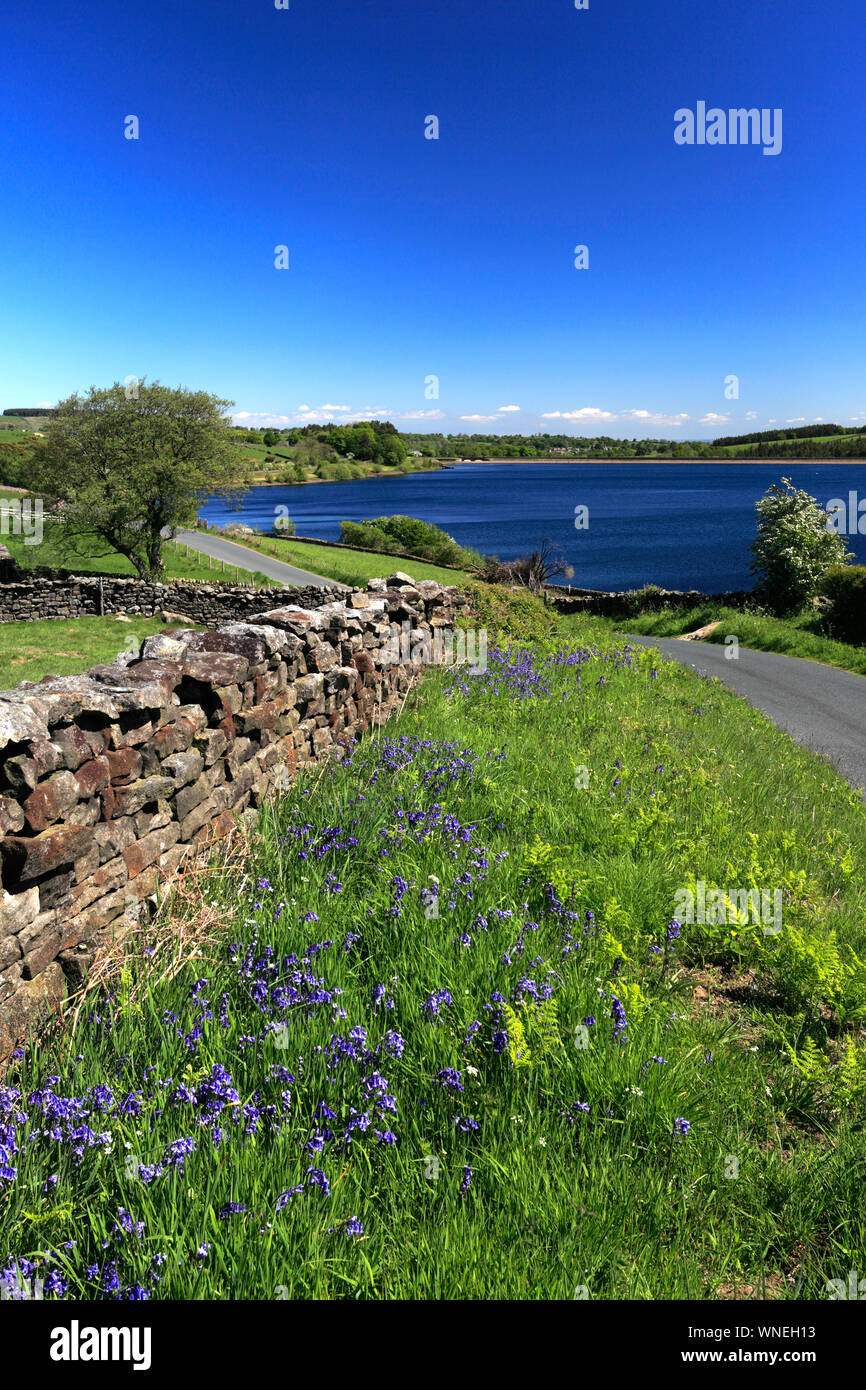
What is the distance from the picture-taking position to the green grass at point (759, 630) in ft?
74.3

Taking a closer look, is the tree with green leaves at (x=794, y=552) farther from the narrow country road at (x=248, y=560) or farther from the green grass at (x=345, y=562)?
the narrow country road at (x=248, y=560)

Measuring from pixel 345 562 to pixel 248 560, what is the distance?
674 cm

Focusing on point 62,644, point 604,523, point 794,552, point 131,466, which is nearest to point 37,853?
point 62,644

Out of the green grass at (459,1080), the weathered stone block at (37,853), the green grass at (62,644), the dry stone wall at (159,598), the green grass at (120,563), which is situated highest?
the green grass at (120,563)

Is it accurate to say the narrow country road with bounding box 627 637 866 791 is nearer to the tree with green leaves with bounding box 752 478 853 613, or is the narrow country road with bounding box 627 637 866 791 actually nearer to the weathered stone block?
the tree with green leaves with bounding box 752 478 853 613

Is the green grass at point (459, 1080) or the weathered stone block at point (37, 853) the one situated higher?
the weathered stone block at point (37, 853)

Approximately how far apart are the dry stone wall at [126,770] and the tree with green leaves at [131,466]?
31.5 meters

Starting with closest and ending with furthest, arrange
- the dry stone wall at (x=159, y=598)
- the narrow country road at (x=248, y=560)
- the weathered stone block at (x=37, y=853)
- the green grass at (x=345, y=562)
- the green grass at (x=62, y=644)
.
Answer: the weathered stone block at (x=37, y=853), the green grass at (x=62, y=644), the dry stone wall at (x=159, y=598), the narrow country road at (x=248, y=560), the green grass at (x=345, y=562)

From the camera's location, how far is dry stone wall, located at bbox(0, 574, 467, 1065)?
3484 mm

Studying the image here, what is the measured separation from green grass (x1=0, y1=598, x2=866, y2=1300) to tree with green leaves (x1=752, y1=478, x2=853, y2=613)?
2853cm

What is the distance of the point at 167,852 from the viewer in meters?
4.81

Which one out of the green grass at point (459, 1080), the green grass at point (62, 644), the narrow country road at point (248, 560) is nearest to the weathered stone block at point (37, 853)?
the green grass at point (459, 1080)

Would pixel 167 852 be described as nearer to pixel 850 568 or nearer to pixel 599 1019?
pixel 599 1019
